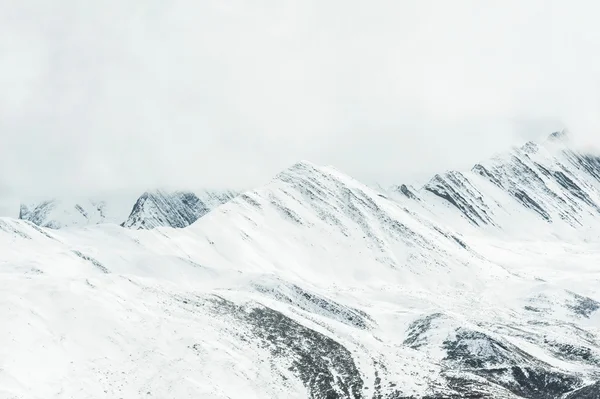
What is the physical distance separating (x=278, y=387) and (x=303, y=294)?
45925mm

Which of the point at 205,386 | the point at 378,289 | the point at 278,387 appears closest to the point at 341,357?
the point at 278,387

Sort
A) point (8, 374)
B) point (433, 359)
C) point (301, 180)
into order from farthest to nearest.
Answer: point (301, 180) < point (433, 359) < point (8, 374)

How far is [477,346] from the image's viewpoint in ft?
279

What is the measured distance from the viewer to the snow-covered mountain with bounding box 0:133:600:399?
215 feet

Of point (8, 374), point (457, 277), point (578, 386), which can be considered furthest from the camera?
point (457, 277)

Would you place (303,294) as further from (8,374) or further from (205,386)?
(8,374)

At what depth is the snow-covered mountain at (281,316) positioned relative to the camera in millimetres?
65625

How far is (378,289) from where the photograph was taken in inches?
5517

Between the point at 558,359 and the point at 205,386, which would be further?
the point at 558,359

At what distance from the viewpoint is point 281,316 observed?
286ft

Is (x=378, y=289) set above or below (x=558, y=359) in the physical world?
below

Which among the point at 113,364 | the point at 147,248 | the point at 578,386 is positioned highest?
the point at 578,386

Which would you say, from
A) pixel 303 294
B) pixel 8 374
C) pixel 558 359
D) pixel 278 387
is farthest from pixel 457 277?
pixel 8 374

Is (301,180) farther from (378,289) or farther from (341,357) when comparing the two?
(341,357)
